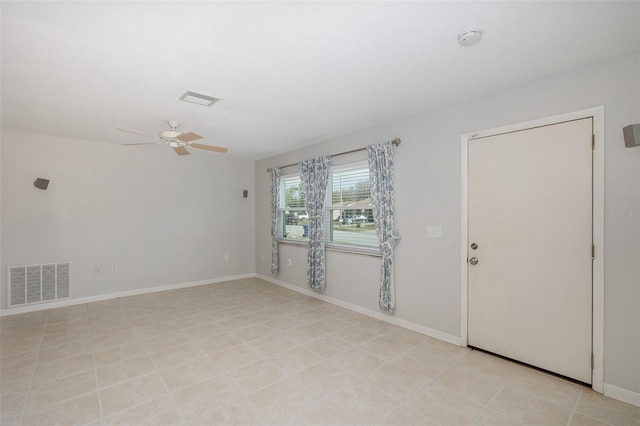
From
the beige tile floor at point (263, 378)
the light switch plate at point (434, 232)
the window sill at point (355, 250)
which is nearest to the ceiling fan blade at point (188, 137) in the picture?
the beige tile floor at point (263, 378)

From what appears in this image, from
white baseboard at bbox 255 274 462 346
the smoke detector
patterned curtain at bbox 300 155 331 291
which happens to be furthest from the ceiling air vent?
white baseboard at bbox 255 274 462 346

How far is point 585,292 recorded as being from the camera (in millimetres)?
2340

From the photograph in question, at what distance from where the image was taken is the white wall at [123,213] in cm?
419

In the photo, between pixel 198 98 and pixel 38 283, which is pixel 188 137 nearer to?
pixel 198 98

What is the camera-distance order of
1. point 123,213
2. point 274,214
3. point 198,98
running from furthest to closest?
point 274,214, point 123,213, point 198,98

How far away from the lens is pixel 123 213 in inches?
195

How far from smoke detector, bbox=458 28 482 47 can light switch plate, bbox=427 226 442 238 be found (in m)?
1.87

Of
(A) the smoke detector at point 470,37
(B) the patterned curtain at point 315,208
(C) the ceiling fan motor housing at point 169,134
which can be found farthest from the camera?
(B) the patterned curtain at point 315,208

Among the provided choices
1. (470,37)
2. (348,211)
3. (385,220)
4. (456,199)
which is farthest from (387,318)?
(470,37)

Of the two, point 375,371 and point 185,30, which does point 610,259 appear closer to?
point 375,371

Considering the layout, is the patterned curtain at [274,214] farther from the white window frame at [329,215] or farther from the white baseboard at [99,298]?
the white baseboard at [99,298]

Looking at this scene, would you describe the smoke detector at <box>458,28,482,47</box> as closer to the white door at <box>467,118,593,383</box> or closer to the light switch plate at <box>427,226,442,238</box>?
the white door at <box>467,118,593,383</box>

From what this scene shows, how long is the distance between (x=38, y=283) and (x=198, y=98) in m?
3.90

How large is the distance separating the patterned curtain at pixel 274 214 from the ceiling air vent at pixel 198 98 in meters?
2.64
